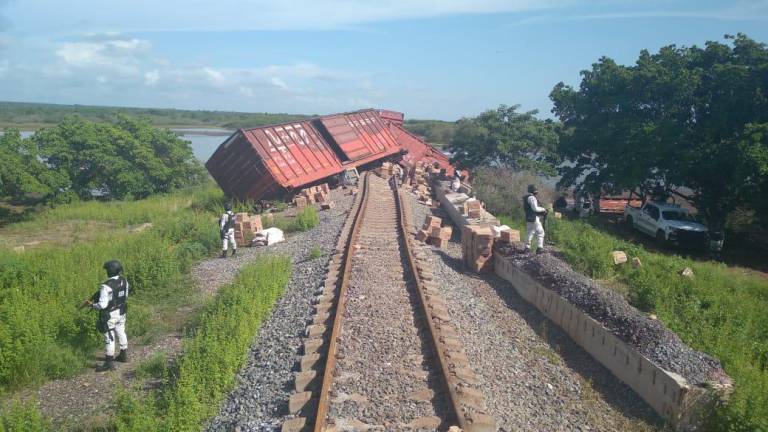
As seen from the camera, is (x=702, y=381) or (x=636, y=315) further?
(x=636, y=315)

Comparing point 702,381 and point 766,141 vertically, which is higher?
point 766,141

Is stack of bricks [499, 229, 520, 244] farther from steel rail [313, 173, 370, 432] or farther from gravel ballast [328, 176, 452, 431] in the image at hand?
steel rail [313, 173, 370, 432]

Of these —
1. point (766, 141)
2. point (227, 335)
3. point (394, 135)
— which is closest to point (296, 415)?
point (227, 335)

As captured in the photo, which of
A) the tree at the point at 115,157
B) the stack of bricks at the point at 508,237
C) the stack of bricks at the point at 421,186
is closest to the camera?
the stack of bricks at the point at 508,237

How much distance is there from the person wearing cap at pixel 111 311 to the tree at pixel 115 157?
19.8 m

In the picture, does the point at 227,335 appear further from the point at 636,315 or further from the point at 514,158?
the point at 514,158

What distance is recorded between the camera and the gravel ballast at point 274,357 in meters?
5.49

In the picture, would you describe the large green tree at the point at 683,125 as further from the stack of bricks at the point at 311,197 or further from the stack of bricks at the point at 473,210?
the stack of bricks at the point at 311,197

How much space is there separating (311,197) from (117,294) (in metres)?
12.0

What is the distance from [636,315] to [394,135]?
82.3 feet

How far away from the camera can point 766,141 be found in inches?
648

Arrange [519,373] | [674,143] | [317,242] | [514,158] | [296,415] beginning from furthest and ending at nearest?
[514,158], [674,143], [317,242], [519,373], [296,415]

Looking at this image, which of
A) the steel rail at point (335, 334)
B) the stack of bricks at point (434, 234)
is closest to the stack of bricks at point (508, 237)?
the stack of bricks at point (434, 234)

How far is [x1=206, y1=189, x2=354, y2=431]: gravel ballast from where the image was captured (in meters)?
5.49
